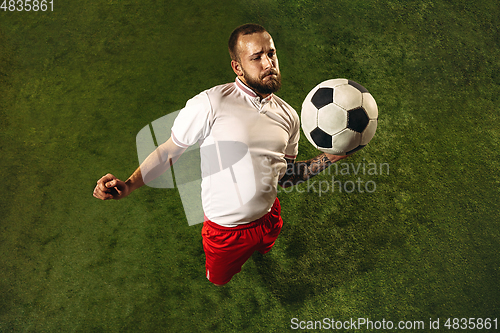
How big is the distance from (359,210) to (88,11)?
3710mm

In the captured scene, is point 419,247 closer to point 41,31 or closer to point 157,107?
point 157,107

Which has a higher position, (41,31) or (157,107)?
(41,31)

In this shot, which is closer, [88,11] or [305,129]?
[305,129]

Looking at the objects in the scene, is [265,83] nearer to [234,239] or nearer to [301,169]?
[301,169]

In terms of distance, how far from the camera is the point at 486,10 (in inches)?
142

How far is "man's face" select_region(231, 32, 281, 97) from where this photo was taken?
1.60 meters

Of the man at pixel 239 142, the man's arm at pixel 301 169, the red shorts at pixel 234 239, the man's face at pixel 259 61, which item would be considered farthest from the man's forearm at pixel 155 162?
the man's arm at pixel 301 169

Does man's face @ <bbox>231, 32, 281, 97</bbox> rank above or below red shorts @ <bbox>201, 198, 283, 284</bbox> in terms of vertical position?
above

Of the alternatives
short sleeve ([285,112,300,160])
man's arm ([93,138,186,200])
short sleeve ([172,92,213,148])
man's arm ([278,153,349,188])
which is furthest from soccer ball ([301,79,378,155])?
man's arm ([93,138,186,200])

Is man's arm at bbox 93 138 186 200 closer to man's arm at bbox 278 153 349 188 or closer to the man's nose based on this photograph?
the man's nose

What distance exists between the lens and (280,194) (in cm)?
290

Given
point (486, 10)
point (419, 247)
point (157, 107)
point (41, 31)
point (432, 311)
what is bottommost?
point (432, 311)

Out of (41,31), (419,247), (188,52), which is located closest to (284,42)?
(188,52)

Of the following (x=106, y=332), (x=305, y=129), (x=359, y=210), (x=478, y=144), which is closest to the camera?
(x=305, y=129)
